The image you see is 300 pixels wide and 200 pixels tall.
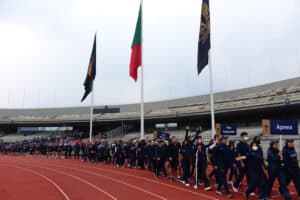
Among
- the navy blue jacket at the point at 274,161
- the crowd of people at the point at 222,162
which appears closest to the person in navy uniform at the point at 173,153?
the crowd of people at the point at 222,162

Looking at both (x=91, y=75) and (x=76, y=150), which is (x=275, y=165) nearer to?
(x=91, y=75)

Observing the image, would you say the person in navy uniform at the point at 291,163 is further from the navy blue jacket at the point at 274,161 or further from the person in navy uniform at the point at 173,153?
the person in navy uniform at the point at 173,153

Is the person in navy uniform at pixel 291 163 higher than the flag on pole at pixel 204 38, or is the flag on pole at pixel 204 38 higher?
the flag on pole at pixel 204 38

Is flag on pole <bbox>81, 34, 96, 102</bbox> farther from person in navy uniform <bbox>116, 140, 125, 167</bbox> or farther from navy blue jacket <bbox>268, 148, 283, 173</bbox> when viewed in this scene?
navy blue jacket <bbox>268, 148, 283, 173</bbox>

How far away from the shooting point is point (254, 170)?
8703mm

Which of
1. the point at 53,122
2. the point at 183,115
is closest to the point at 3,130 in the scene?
the point at 53,122

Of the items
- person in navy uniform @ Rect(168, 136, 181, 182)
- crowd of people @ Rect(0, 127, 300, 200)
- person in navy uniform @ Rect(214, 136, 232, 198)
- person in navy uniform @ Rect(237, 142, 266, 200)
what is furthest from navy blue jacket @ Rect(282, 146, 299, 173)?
person in navy uniform @ Rect(168, 136, 181, 182)

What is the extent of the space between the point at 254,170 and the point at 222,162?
133 centimetres

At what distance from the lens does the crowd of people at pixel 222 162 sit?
28.4 feet

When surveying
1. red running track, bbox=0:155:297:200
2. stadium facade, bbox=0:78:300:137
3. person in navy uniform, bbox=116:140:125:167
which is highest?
stadium facade, bbox=0:78:300:137

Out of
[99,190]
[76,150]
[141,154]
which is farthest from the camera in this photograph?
[76,150]

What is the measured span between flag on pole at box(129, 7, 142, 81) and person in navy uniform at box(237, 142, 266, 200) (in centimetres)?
1091

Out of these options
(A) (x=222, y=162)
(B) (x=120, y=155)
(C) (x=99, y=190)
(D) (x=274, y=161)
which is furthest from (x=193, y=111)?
(D) (x=274, y=161)

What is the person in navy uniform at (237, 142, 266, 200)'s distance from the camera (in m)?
Result: 8.59
